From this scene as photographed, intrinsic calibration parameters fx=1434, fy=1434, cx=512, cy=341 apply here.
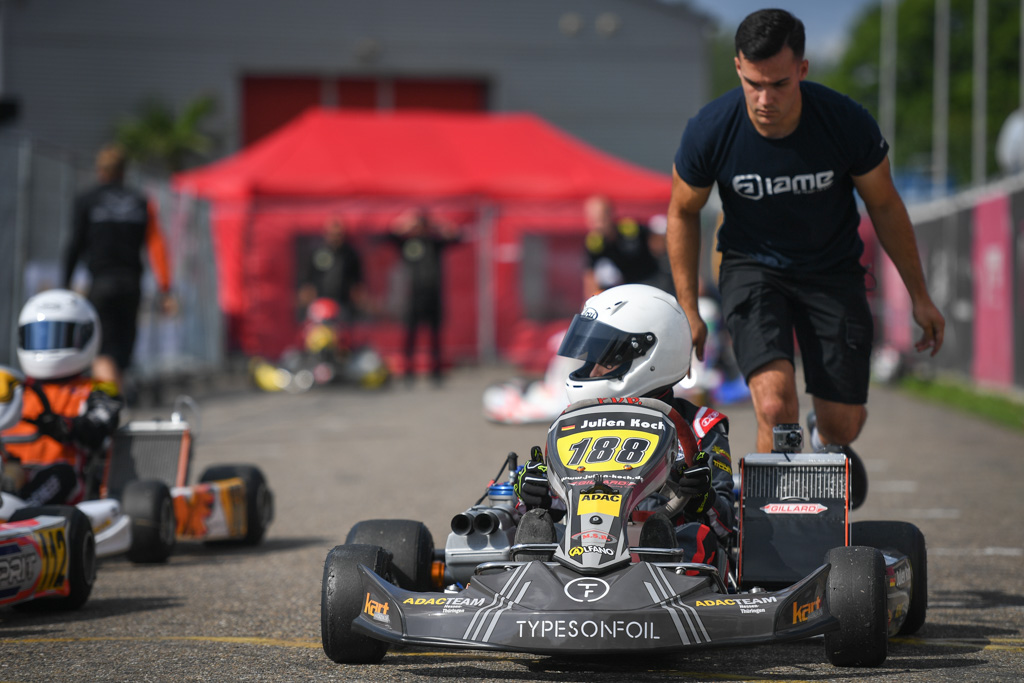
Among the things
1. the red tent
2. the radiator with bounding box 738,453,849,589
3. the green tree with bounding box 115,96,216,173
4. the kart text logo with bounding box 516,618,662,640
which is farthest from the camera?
the green tree with bounding box 115,96,216,173

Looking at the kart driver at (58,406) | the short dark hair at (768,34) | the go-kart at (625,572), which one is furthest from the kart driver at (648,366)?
the kart driver at (58,406)

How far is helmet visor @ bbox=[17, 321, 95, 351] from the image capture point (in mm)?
6164

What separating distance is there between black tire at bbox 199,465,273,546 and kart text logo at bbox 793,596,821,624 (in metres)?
3.33

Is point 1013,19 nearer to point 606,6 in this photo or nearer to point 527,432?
point 606,6

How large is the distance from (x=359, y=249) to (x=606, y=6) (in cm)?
1280

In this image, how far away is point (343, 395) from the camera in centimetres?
1623

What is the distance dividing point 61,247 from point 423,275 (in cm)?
575

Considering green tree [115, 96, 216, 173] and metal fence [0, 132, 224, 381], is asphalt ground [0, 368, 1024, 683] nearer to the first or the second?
metal fence [0, 132, 224, 381]

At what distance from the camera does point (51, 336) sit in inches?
243

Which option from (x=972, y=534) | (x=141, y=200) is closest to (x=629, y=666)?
(x=972, y=534)

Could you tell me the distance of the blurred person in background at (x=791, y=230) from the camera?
4.70 metres

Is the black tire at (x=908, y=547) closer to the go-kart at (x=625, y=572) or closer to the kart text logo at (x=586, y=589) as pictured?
the go-kart at (x=625, y=572)

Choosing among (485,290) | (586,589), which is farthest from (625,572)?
(485,290)

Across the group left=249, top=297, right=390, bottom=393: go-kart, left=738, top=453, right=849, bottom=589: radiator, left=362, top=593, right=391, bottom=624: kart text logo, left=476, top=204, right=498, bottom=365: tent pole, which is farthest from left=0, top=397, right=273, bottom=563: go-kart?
left=476, top=204, right=498, bottom=365: tent pole
